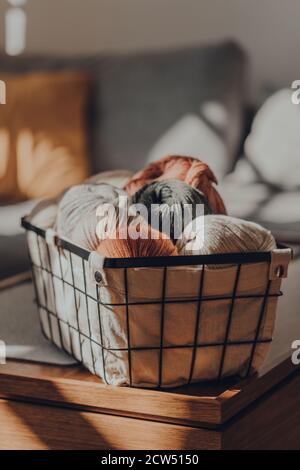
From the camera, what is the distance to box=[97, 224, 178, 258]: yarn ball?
2.12 ft

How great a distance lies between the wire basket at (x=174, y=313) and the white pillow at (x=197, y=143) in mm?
1219

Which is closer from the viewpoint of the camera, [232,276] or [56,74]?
[232,276]

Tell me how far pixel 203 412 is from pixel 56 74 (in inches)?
63.7

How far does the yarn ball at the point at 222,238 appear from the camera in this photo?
2.13 feet

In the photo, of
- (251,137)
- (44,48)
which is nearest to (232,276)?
(251,137)

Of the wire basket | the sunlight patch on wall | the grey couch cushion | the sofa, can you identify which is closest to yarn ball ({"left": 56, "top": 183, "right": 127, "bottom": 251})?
the wire basket

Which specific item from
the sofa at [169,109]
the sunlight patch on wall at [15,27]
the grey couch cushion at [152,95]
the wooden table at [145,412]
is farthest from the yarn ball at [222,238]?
the sunlight patch on wall at [15,27]

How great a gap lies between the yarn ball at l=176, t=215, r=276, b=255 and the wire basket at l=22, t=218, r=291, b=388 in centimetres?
2

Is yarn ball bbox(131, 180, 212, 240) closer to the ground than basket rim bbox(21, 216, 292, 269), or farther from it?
farther from it

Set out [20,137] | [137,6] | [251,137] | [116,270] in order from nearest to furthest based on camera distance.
Answer: [116,270]
[251,137]
[20,137]
[137,6]

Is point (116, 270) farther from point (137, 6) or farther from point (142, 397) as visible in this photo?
point (137, 6)

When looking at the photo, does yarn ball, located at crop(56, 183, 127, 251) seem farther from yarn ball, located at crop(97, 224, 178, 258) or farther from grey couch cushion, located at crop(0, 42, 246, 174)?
grey couch cushion, located at crop(0, 42, 246, 174)

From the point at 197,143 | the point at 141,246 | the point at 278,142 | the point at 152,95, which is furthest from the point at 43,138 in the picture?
the point at 141,246
